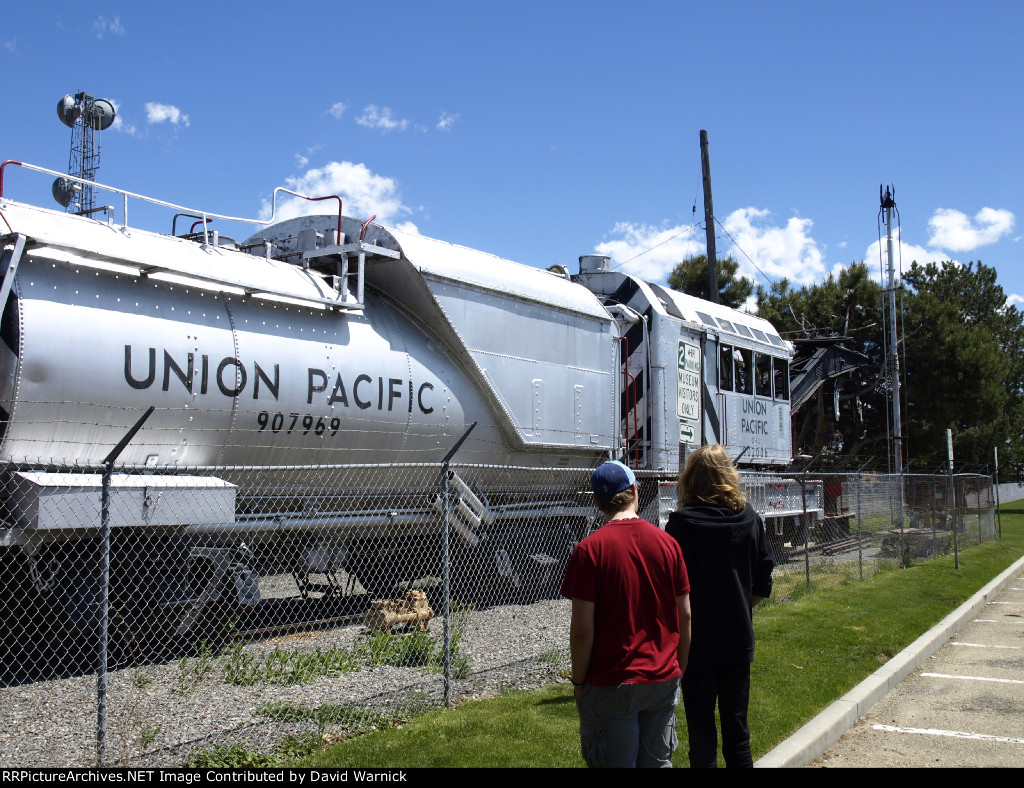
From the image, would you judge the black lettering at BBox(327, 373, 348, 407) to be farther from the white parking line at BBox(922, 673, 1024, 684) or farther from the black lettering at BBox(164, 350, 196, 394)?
the white parking line at BBox(922, 673, 1024, 684)

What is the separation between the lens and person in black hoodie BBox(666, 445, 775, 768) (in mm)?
4062

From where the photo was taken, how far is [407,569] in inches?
402

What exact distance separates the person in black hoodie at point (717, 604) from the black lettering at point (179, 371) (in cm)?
449

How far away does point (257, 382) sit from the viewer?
7602 millimetres

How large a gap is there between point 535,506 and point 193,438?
4.73 metres

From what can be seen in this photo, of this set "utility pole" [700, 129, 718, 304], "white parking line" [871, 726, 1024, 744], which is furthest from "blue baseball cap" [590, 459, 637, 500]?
"utility pole" [700, 129, 718, 304]

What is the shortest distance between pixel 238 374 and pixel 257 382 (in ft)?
0.62

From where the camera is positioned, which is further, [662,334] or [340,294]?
[662,334]

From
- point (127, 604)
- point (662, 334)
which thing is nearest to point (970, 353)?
point (662, 334)

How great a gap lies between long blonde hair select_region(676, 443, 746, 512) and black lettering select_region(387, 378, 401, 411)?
4886 mm

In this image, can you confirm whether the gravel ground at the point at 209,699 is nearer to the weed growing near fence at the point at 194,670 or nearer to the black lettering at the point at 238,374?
the weed growing near fence at the point at 194,670

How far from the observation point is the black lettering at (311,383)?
26.1 feet

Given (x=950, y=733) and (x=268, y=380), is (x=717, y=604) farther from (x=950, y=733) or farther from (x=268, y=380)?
(x=268, y=380)
